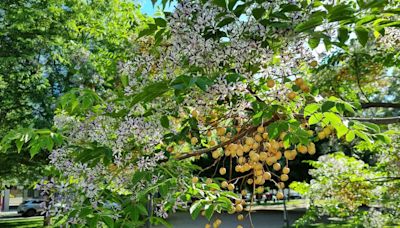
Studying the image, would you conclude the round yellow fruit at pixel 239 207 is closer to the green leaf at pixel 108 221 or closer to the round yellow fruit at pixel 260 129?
the round yellow fruit at pixel 260 129

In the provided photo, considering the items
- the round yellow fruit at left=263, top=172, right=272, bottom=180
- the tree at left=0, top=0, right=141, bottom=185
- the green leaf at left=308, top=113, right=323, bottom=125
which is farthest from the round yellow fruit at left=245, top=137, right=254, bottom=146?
the tree at left=0, top=0, right=141, bottom=185

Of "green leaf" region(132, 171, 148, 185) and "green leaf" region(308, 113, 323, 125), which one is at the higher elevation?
"green leaf" region(308, 113, 323, 125)

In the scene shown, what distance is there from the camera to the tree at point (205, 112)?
59.0 inches

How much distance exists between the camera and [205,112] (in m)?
1.72

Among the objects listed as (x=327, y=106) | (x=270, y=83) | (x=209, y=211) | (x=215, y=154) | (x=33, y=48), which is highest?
(x=33, y=48)

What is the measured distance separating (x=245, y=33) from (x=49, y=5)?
1004cm

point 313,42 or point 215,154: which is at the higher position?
point 313,42

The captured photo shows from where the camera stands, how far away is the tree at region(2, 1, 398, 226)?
1.50 m

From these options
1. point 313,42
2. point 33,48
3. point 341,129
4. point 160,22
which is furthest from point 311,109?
point 33,48

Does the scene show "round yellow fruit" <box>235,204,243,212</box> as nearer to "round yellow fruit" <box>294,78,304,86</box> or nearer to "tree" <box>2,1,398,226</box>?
"tree" <box>2,1,398,226</box>

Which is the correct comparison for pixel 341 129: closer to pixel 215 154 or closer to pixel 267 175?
pixel 267 175

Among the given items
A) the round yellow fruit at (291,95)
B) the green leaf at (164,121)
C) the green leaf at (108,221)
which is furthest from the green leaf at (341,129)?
the green leaf at (108,221)

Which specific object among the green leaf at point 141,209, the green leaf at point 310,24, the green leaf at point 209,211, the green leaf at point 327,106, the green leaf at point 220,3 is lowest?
the green leaf at point 209,211

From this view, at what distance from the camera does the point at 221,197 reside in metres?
1.75
